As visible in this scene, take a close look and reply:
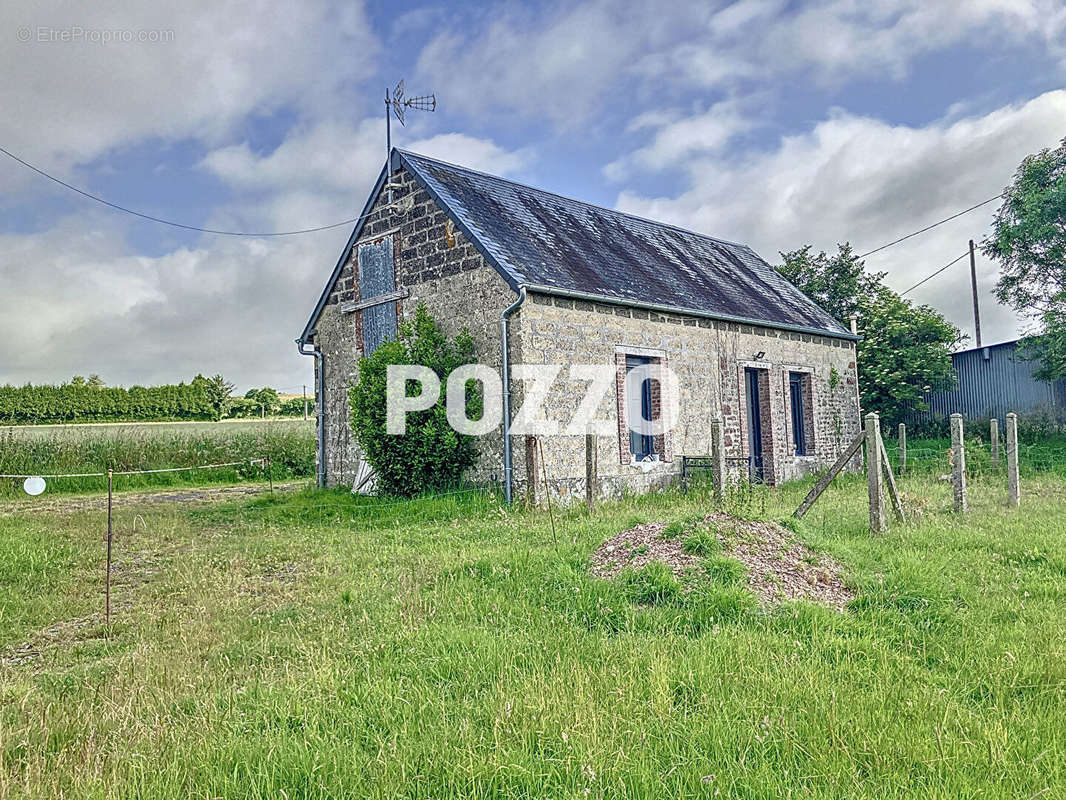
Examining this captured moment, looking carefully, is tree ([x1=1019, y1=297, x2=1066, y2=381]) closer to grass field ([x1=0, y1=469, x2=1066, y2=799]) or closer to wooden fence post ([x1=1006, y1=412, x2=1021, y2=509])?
wooden fence post ([x1=1006, y1=412, x2=1021, y2=509])

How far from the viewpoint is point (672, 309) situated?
544 inches

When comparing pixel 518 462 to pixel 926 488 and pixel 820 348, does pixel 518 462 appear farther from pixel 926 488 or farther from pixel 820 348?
pixel 820 348

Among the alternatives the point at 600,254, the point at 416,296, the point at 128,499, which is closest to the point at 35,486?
the point at 416,296

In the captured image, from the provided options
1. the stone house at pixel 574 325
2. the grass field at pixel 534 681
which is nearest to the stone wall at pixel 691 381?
the stone house at pixel 574 325

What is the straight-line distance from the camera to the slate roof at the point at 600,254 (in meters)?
12.6

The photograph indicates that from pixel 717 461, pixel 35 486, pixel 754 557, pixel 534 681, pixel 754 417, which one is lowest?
pixel 534 681

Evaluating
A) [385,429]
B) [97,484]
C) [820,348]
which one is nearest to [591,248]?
[385,429]

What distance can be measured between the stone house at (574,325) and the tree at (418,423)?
0.41 meters

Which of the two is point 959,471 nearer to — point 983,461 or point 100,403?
point 983,461

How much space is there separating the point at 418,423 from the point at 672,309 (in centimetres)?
540

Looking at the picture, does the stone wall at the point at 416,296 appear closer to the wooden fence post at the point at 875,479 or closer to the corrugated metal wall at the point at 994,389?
the wooden fence post at the point at 875,479

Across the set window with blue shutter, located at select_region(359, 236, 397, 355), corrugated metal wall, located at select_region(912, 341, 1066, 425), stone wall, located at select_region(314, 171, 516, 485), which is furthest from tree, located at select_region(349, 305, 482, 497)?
corrugated metal wall, located at select_region(912, 341, 1066, 425)

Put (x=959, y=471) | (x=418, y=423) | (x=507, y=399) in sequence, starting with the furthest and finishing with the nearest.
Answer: (x=418, y=423)
(x=507, y=399)
(x=959, y=471)

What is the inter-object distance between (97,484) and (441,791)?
19401mm
